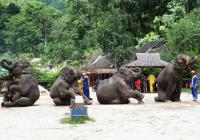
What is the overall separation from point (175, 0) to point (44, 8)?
3607 cm

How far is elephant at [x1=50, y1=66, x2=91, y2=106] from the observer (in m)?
19.8

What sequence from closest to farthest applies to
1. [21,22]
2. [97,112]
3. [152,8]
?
1. [97,112]
2. [152,8]
3. [21,22]

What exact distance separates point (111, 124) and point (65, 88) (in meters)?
6.49

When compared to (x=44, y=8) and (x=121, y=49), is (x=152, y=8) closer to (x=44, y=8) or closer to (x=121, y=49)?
(x=121, y=49)

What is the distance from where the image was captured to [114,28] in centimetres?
4659

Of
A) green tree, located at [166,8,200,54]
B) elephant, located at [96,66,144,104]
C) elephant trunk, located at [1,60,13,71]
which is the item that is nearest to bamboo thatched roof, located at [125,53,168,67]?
green tree, located at [166,8,200,54]

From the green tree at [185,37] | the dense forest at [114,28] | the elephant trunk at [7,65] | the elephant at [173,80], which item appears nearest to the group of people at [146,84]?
the dense forest at [114,28]

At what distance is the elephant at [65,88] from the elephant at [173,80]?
3253mm

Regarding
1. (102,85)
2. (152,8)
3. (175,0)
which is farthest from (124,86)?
(152,8)

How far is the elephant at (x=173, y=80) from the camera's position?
69.1ft

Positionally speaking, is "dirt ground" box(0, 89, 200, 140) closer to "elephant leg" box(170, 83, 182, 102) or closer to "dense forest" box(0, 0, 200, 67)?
"elephant leg" box(170, 83, 182, 102)

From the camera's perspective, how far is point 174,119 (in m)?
14.7

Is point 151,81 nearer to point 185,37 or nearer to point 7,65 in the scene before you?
point 185,37

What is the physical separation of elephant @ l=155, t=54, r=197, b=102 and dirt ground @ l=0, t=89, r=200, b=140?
293 cm
